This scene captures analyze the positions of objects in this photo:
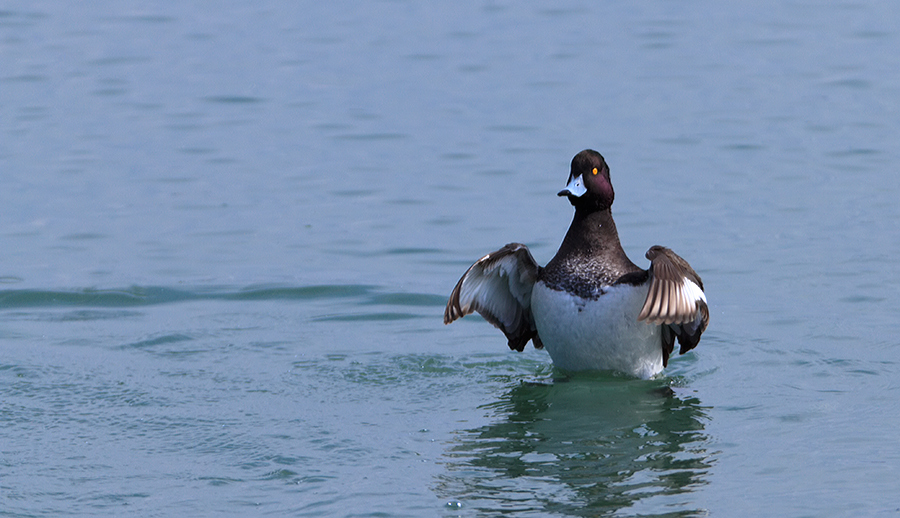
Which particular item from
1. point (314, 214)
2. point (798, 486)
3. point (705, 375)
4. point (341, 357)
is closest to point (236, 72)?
point (314, 214)

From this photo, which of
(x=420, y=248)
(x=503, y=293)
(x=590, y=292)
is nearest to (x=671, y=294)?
(x=590, y=292)

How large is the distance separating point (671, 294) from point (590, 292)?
0.69 meters

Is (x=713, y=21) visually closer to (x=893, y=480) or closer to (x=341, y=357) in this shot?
(x=341, y=357)

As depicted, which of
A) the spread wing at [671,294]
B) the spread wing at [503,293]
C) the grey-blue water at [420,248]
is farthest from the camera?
the spread wing at [503,293]

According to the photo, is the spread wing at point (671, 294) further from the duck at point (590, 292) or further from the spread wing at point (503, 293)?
the spread wing at point (503, 293)

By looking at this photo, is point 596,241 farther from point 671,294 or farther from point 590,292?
point 671,294

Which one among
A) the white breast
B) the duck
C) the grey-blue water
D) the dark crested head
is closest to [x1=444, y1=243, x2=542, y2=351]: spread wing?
the duck

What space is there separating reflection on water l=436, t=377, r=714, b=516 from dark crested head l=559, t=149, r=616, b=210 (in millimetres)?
1188

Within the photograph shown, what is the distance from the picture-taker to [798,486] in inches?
287

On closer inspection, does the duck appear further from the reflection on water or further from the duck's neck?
the reflection on water

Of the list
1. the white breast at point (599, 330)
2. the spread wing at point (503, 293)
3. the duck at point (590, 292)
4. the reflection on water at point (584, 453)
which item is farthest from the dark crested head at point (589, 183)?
the reflection on water at point (584, 453)

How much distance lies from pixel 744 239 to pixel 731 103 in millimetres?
4791

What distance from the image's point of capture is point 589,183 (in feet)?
29.0

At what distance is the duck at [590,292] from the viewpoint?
8570 mm
